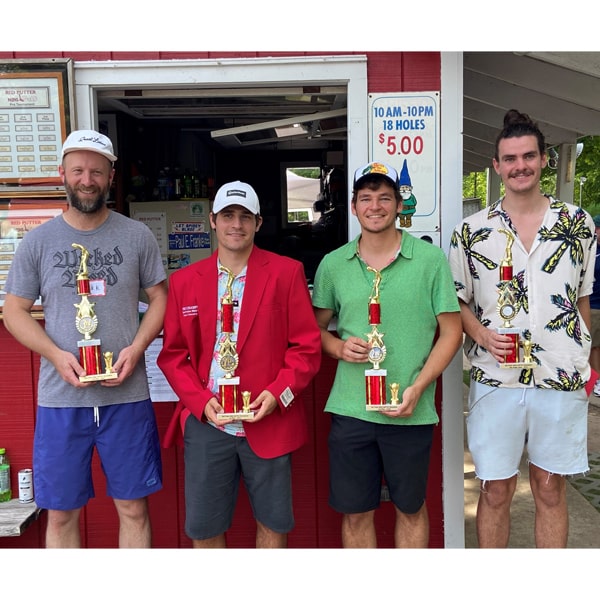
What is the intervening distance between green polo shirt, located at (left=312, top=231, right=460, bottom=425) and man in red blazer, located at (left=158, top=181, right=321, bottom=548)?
0.18 m

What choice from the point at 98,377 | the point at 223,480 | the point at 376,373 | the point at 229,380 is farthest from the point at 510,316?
the point at 98,377

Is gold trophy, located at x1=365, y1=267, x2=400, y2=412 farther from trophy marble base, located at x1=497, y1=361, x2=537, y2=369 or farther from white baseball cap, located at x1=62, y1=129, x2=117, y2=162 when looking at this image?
white baseball cap, located at x1=62, y1=129, x2=117, y2=162

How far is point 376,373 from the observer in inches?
92.2

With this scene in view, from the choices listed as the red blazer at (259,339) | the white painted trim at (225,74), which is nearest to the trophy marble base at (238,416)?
the red blazer at (259,339)

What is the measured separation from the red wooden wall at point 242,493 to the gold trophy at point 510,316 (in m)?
0.75

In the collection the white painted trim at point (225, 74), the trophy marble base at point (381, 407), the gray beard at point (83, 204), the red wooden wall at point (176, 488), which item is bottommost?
the red wooden wall at point (176, 488)

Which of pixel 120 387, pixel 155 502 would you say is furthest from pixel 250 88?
pixel 155 502

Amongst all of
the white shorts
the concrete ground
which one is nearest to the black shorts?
the white shorts

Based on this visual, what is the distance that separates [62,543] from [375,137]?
228 centimetres

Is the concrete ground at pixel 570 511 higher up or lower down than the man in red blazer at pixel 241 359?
lower down

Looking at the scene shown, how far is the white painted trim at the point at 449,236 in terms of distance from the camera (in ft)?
9.82

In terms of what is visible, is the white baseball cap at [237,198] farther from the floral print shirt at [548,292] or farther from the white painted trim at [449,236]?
the white painted trim at [449,236]

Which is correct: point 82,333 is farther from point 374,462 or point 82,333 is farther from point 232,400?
point 374,462

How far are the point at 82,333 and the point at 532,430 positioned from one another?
6.02 feet
